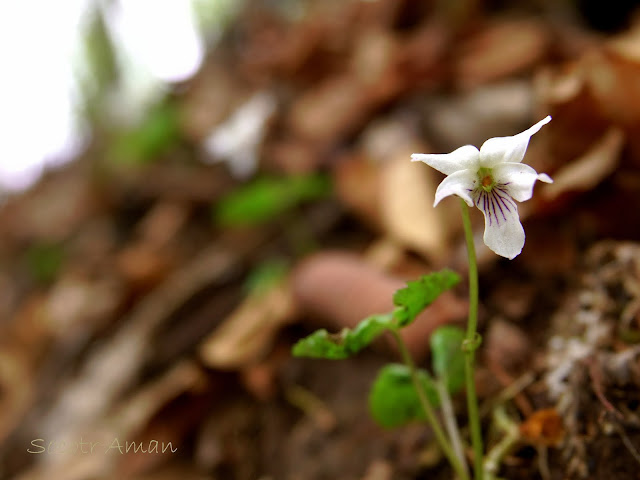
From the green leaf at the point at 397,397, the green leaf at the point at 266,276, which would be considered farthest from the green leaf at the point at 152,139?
the green leaf at the point at 397,397

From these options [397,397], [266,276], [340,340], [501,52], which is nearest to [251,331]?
[266,276]

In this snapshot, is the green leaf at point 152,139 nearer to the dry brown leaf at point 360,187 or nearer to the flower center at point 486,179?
the dry brown leaf at point 360,187

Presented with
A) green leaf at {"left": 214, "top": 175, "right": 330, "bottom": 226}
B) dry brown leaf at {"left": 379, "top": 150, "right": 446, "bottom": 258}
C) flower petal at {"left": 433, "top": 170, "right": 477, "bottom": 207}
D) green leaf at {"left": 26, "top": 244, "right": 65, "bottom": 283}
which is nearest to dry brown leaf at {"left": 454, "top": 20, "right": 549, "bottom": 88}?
dry brown leaf at {"left": 379, "top": 150, "right": 446, "bottom": 258}

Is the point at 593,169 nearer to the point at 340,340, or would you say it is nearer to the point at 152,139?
the point at 340,340

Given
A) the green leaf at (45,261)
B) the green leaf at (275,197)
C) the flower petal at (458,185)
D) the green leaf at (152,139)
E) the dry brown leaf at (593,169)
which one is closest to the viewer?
the flower petal at (458,185)

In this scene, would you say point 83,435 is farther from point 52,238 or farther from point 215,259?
point 52,238
